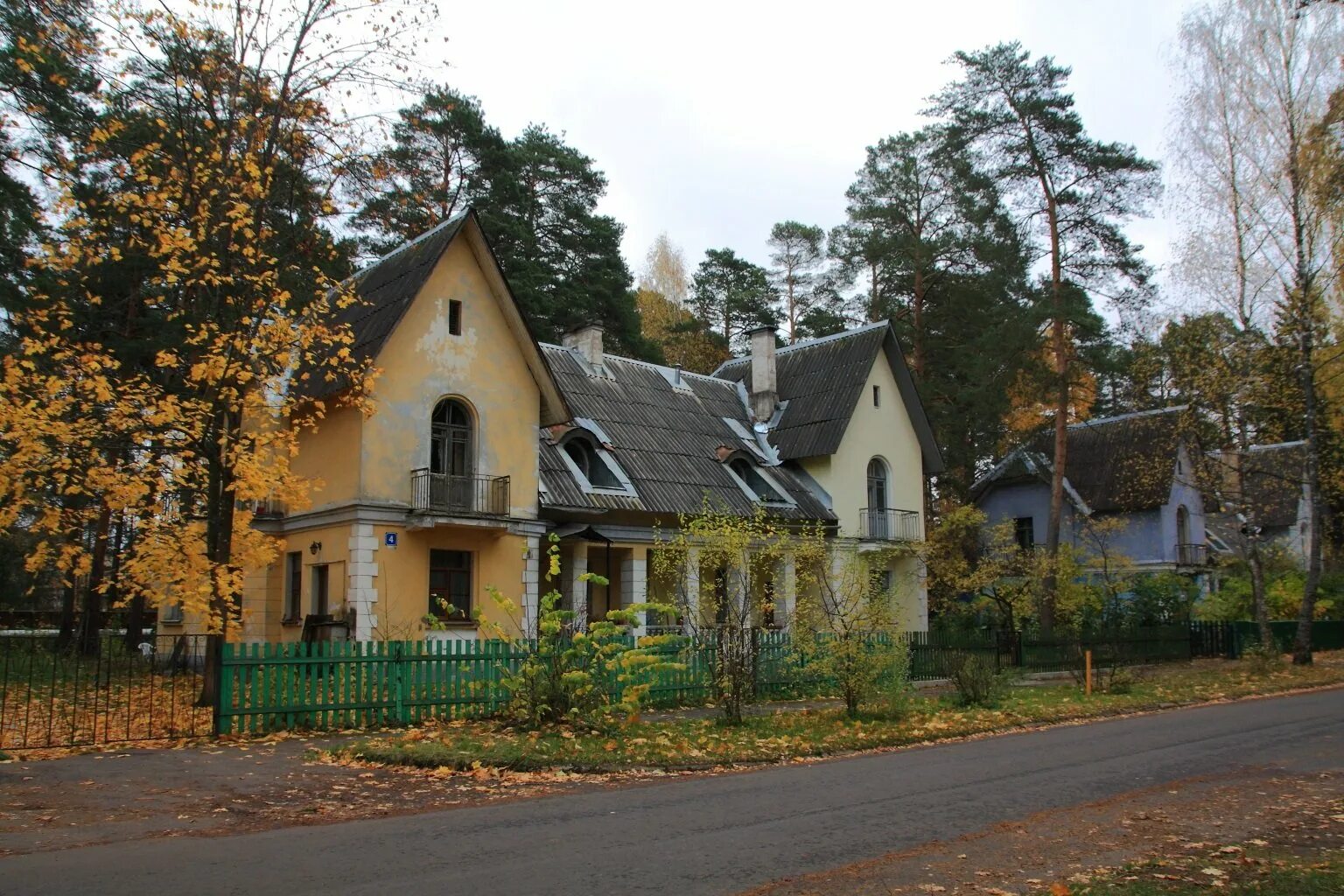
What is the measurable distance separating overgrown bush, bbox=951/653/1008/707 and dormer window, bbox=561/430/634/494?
10837 millimetres

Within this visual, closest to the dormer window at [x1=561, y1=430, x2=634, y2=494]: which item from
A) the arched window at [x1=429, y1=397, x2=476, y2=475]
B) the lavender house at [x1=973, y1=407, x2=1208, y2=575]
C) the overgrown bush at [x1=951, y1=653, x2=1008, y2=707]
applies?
the arched window at [x1=429, y1=397, x2=476, y2=475]

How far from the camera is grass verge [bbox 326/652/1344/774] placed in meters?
12.0

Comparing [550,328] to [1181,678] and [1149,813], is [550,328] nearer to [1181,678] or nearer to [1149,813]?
[1181,678]

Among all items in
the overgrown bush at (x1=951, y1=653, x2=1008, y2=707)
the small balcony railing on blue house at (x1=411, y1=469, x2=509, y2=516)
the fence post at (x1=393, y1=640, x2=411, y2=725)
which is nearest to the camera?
the fence post at (x1=393, y1=640, x2=411, y2=725)

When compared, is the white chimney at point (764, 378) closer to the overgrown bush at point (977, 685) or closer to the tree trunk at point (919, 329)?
the tree trunk at point (919, 329)

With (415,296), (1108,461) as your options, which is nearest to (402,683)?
(415,296)

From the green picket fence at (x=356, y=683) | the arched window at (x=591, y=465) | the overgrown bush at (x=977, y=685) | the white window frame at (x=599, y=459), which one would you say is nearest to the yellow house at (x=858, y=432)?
the white window frame at (x=599, y=459)

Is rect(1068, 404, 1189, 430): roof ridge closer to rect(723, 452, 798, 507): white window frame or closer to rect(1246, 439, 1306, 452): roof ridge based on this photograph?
rect(1246, 439, 1306, 452): roof ridge

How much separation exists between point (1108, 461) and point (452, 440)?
A: 105 ft

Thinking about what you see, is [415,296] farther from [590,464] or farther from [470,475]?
[590,464]

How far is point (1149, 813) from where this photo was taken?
9094 millimetres

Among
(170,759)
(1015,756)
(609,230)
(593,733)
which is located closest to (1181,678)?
(1015,756)

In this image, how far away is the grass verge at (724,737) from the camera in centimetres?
1197

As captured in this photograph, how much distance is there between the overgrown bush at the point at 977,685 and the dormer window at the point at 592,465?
427 inches
